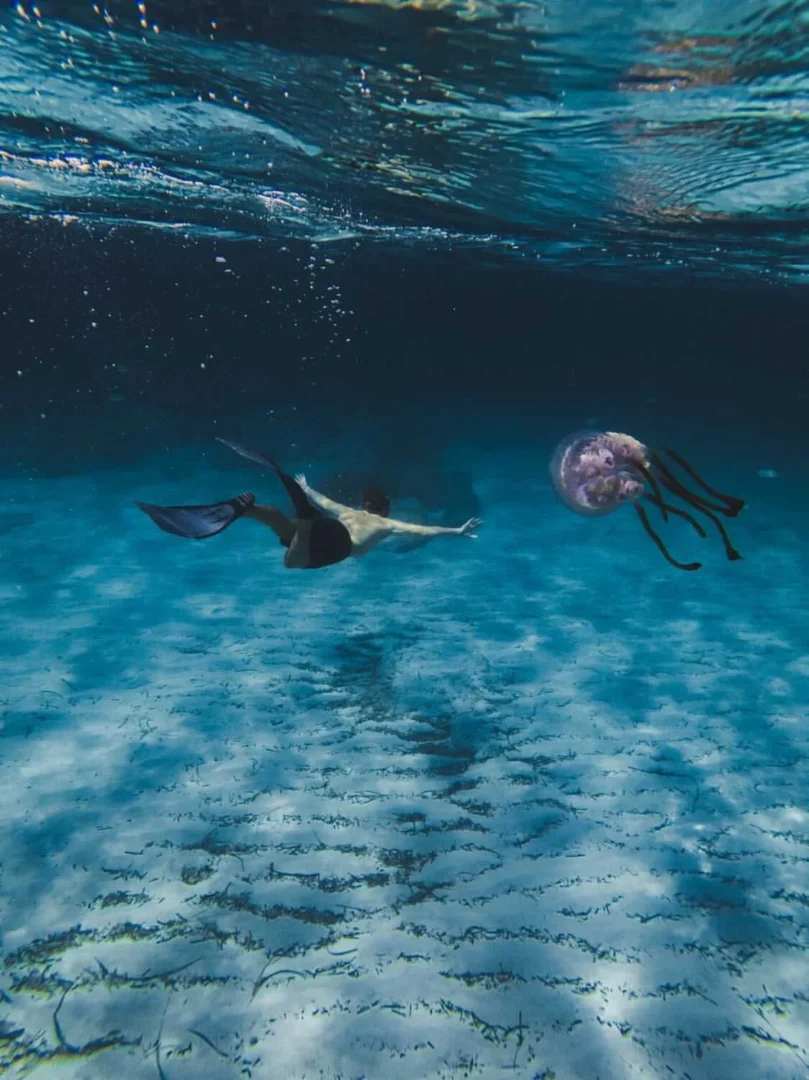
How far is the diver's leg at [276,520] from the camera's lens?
16.9 feet

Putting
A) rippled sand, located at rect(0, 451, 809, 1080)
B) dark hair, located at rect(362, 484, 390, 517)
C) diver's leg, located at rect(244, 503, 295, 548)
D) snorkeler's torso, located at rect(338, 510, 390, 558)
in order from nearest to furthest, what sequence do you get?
rippled sand, located at rect(0, 451, 809, 1080) < diver's leg, located at rect(244, 503, 295, 548) < snorkeler's torso, located at rect(338, 510, 390, 558) < dark hair, located at rect(362, 484, 390, 517)

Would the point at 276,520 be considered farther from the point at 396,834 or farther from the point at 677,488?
the point at 677,488

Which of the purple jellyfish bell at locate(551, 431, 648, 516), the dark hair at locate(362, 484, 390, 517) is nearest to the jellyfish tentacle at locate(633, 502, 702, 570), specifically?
the purple jellyfish bell at locate(551, 431, 648, 516)

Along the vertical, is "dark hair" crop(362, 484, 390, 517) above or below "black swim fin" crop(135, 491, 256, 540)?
below

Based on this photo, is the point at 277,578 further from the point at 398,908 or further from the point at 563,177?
the point at 563,177

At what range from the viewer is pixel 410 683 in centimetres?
848

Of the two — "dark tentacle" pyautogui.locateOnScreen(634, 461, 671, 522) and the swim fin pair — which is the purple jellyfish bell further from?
the swim fin pair

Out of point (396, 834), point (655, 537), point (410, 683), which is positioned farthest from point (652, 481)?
point (410, 683)

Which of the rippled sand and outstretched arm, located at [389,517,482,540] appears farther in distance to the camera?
outstretched arm, located at [389,517,482,540]

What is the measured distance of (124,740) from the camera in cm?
680

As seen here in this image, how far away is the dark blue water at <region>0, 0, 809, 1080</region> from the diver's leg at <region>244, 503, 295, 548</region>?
2.73 meters

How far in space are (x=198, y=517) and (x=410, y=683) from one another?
190 inches

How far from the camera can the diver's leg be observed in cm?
514

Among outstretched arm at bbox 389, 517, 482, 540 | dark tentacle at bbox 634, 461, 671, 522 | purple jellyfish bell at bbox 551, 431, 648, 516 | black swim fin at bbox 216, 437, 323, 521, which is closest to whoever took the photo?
dark tentacle at bbox 634, 461, 671, 522
